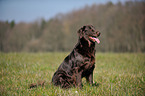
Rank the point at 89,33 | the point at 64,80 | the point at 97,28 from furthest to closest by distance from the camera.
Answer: the point at 97,28 < the point at 64,80 < the point at 89,33

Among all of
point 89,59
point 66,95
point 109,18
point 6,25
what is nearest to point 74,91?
point 66,95

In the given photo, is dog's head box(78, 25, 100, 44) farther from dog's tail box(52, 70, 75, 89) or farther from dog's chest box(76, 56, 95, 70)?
dog's tail box(52, 70, 75, 89)

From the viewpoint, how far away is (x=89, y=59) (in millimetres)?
3543

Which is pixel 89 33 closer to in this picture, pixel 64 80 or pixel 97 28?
pixel 64 80

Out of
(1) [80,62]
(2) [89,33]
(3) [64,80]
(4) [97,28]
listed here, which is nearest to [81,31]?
(2) [89,33]

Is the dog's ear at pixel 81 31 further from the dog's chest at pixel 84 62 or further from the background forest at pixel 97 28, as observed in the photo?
the background forest at pixel 97 28

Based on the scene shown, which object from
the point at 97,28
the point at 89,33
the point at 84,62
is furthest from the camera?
the point at 97,28

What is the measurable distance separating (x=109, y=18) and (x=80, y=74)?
83.1ft

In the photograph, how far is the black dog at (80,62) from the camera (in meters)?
3.39

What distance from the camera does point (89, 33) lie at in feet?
11.0

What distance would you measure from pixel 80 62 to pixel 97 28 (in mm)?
19572

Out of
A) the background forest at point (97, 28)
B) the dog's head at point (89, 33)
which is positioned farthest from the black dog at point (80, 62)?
the background forest at point (97, 28)

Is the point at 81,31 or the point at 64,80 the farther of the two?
the point at 64,80

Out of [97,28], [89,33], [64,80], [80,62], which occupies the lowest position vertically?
[64,80]
